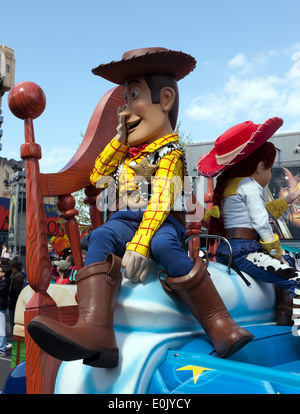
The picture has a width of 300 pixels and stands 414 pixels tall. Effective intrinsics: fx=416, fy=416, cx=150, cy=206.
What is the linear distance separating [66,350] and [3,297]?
18.5 feet

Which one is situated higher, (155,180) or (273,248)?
(155,180)

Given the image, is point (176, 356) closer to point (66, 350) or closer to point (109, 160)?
point (66, 350)

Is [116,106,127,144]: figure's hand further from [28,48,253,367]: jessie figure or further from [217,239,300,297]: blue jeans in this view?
[217,239,300,297]: blue jeans

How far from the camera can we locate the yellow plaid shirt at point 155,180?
4.89 feet

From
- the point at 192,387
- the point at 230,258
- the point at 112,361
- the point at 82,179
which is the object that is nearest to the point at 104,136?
the point at 82,179

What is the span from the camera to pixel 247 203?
1973mm

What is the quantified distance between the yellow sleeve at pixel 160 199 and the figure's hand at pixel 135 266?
0.02 metres

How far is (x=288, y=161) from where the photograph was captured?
22.2 meters

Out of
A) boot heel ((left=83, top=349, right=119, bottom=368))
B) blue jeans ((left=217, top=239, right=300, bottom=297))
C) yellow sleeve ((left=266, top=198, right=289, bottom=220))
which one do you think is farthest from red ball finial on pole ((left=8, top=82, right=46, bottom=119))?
yellow sleeve ((left=266, top=198, right=289, bottom=220))

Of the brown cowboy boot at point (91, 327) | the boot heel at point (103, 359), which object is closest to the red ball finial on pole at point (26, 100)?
the brown cowboy boot at point (91, 327)

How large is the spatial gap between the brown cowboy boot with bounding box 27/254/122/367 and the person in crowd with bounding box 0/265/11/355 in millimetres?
5307

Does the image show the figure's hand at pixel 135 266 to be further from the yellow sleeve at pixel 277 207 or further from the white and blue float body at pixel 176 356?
the yellow sleeve at pixel 277 207

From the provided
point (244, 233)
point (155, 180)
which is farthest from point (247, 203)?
point (155, 180)

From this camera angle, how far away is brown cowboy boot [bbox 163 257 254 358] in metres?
1.35
